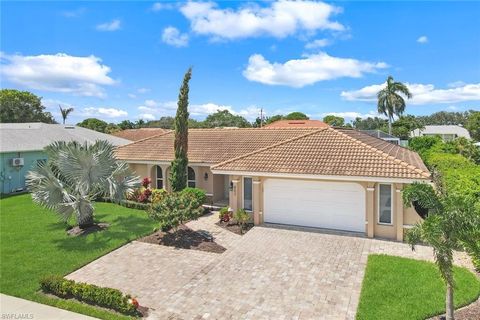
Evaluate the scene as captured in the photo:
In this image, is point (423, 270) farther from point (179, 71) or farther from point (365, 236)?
point (179, 71)

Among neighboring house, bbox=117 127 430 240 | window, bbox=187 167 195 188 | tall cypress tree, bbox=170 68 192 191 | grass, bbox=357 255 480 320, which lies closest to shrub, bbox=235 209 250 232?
neighboring house, bbox=117 127 430 240

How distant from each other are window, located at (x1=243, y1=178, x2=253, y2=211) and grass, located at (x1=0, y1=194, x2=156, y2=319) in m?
4.91

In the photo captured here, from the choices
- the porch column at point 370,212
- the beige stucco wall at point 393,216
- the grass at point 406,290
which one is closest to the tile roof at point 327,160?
the beige stucco wall at point 393,216

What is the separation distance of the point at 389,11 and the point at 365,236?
10.4 meters

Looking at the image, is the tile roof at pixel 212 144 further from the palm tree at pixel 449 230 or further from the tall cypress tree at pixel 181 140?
the palm tree at pixel 449 230

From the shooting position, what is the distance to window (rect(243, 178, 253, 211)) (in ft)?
57.5

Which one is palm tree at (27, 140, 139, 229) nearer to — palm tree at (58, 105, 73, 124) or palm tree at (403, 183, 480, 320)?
palm tree at (403, 183, 480, 320)

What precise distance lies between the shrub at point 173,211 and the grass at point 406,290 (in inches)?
298

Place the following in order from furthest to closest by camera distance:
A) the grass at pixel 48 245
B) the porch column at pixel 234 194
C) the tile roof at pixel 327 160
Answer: the porch column at pixel 234 194
the tile roof at pixel 327 160
the grass at pixel 48 245

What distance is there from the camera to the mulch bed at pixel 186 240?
1375cm

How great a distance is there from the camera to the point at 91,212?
15938 mm

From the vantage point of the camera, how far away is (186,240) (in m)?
14.5

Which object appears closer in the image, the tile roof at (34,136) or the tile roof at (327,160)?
the tile roof at (327,160)

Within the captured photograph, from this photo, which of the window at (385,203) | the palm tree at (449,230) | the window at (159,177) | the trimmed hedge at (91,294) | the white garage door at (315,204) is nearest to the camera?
the palm tree at (449,230)
